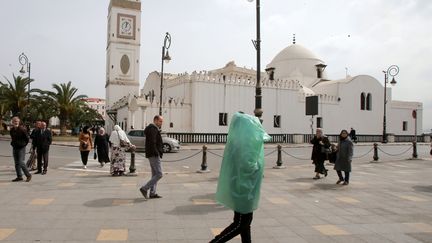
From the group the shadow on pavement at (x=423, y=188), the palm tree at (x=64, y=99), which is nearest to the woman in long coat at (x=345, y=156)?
the shadow on pavement at (x=423, y=188)

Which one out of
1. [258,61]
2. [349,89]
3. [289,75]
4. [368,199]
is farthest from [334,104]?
[368,199]

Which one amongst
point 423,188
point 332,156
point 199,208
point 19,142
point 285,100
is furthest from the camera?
point 285,100

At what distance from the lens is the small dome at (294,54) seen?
5169 centimetres

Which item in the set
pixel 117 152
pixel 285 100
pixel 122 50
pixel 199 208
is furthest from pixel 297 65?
pixel 199 208

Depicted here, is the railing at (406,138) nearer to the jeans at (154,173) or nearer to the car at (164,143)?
the car at (164,143)

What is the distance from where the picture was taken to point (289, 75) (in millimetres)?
50750

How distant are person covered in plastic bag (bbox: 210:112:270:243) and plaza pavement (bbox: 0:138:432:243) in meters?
1.04

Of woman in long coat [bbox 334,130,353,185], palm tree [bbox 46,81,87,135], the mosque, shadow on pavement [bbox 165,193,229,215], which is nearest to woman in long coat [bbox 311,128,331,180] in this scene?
woman in long coat [bbox 334,130,353,185]

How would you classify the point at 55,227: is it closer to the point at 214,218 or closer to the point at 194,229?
the point at 194,229

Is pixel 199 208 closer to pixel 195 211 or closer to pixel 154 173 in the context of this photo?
pixel 195 211

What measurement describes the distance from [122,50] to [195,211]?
48267 millimetres

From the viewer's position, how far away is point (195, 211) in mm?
7020

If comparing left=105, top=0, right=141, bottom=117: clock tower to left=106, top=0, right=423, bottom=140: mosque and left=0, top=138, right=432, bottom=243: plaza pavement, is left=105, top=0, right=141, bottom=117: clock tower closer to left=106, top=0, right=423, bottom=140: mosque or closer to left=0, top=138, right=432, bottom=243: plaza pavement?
left=106, top=0, right=423, bottom=140: mosque

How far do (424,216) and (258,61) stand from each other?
7144 millimetres
